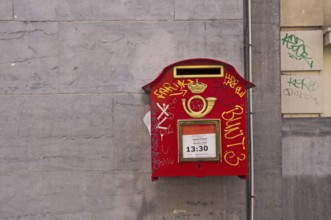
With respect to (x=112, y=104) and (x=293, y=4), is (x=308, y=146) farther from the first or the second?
(x=112, y=104)

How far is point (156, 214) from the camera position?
4.41 meters

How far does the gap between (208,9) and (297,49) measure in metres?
1.32

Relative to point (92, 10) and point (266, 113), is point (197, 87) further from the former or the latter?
point (92, 10)

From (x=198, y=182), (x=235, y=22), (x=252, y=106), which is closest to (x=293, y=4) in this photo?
(x=235, y=22)

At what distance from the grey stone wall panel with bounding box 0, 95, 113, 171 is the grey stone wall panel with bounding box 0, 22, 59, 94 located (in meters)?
0.13

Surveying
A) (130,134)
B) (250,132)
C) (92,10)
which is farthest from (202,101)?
(92,10)

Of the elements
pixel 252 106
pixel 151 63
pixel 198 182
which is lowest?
pixel 198 182

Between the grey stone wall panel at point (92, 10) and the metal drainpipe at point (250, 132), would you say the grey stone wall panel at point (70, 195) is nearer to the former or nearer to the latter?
the metal drainpipe at point (250, 132)

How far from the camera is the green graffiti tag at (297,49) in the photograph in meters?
4.94

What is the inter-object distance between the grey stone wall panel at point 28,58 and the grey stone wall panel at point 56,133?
0.43 feet

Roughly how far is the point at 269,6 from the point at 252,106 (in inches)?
47.4

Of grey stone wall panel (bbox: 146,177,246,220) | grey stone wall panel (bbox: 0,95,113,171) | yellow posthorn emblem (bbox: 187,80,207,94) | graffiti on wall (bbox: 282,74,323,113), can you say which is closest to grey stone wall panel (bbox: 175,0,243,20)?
yellow posthorn emblem (bbox: 187,80,207,94)

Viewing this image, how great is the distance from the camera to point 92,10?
14.5ft

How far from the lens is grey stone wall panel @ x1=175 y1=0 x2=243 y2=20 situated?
173 inches
